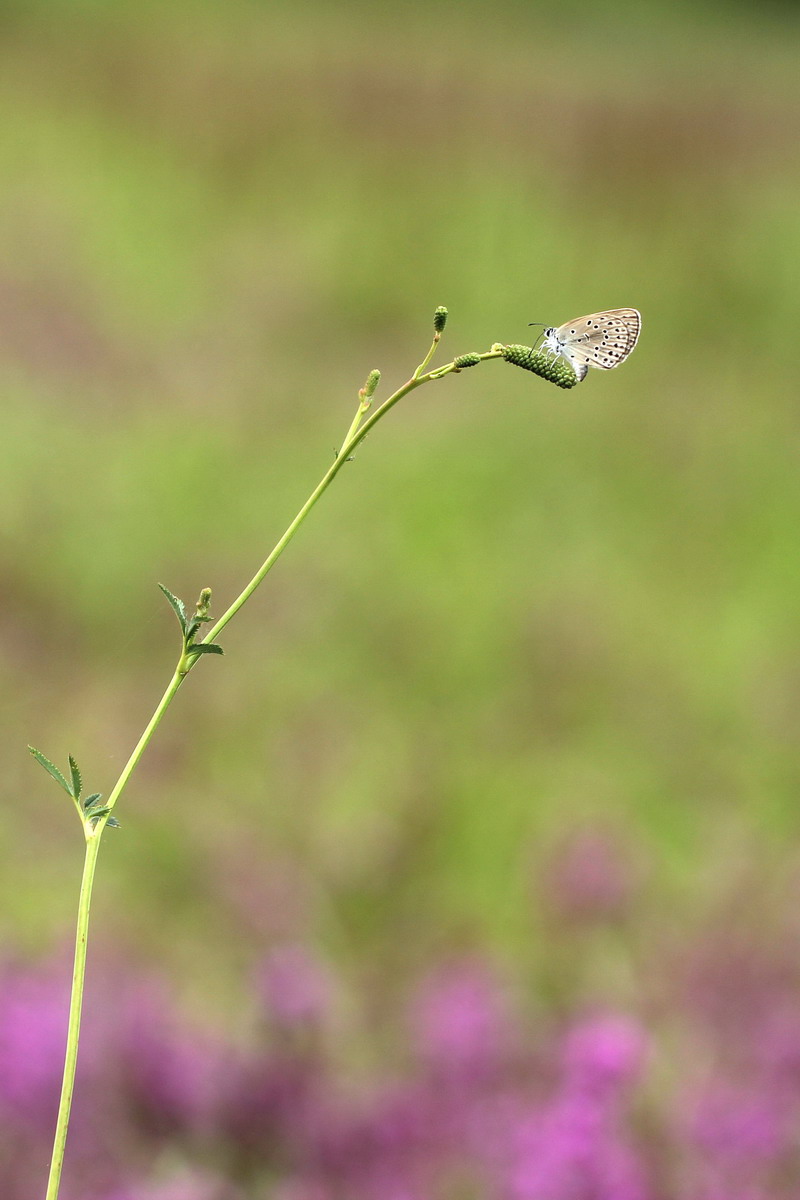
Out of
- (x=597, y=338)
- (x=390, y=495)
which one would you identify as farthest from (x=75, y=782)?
(x=390, y=495)

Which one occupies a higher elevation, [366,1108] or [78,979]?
[366,1108]

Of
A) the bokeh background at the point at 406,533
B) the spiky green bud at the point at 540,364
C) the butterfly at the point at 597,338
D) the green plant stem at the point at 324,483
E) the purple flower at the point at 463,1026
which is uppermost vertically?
the bokeh background at the point at 406,533

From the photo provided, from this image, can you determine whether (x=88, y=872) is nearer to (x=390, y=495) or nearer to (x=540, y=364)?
(x=540, y=364)

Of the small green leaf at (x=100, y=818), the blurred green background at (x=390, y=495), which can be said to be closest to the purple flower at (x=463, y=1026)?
the blurred green background at (x=390, y=495)

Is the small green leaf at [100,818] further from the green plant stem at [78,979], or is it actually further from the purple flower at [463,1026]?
the purple flower at [463,1026]

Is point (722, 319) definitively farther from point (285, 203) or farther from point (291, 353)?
point (285, 203)

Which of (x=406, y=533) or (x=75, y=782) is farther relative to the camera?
(x=406, y=533)
